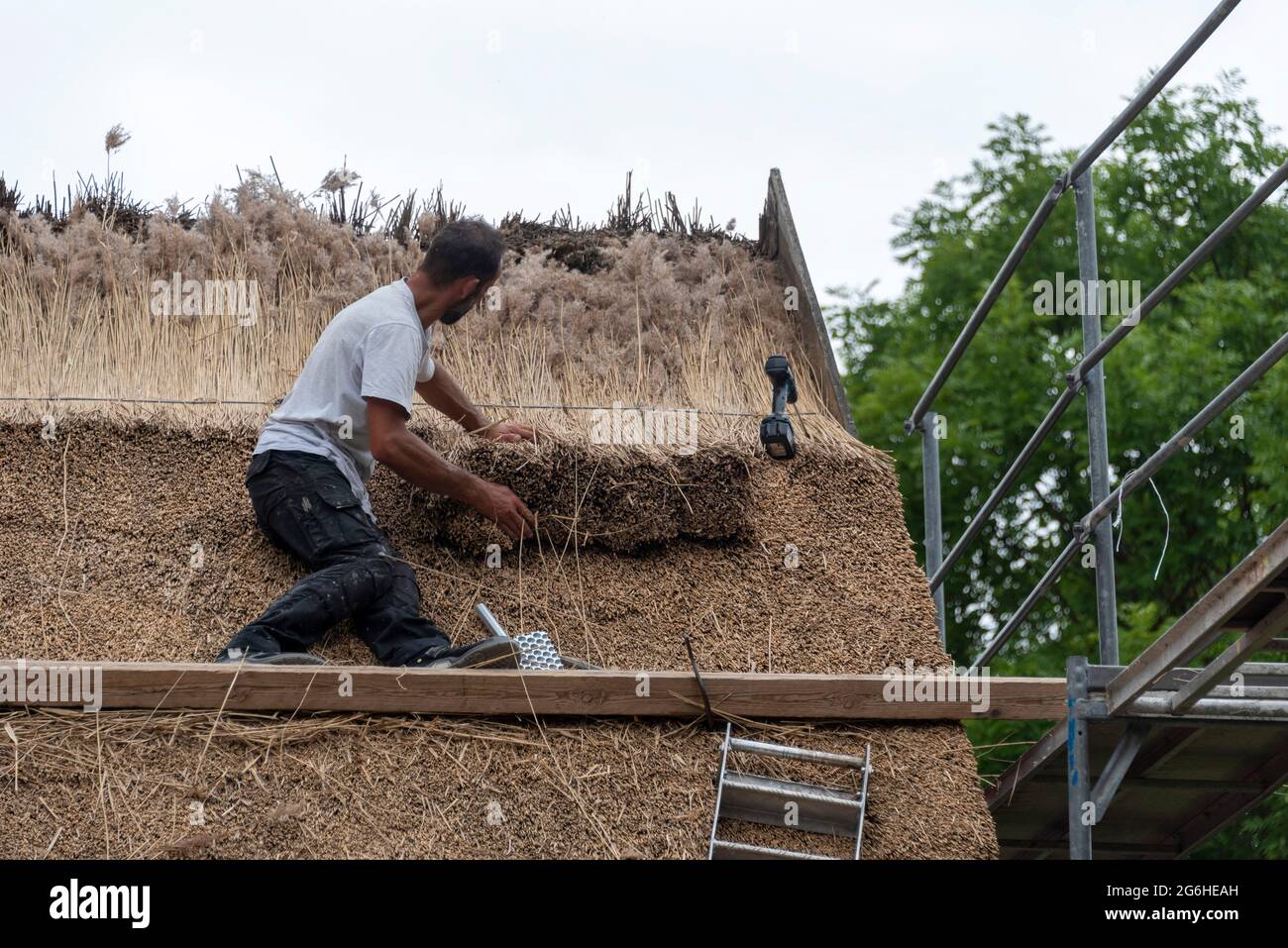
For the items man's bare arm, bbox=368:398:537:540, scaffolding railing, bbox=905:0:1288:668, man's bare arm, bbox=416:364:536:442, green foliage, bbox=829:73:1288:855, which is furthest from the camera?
green foliage, bbox=829:73:1288:855

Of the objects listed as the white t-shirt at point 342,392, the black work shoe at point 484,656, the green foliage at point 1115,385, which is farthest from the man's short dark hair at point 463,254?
the green foliage at point 1115,385

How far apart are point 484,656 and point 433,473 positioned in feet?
2.09

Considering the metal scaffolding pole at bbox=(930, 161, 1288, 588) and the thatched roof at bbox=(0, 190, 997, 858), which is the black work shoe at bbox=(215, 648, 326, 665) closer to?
the thatched roof at bbox=(0, 190, 997, 858)

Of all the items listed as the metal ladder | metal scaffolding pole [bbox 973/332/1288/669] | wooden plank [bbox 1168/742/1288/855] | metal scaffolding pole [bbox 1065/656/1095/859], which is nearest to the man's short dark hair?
the metal ladder

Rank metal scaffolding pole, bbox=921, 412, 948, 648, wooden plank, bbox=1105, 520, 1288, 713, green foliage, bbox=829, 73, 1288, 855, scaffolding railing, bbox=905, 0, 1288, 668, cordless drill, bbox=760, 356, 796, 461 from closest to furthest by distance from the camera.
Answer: wooden plank, bbox=1105, 520, 1288, 713 < scaffolding railing, bbox=905, 0, 1288, 668 < cordless drill, bbox=760, 356, 796, 461 < metal scaffolding pole, bbox=921, 412, 948, 648 < green foliage, bbox=829, 73, 1288, 855

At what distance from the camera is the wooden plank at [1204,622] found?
3.52m

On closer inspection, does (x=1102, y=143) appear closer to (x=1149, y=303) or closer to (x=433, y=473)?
(x=1149, y=303)

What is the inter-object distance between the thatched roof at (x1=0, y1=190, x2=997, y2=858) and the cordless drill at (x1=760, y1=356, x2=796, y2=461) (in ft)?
0.24

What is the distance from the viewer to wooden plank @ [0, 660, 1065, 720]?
155 inches

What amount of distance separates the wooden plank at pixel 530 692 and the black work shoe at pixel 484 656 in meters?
0.04

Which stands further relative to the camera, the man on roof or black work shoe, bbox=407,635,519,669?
the man on roof
